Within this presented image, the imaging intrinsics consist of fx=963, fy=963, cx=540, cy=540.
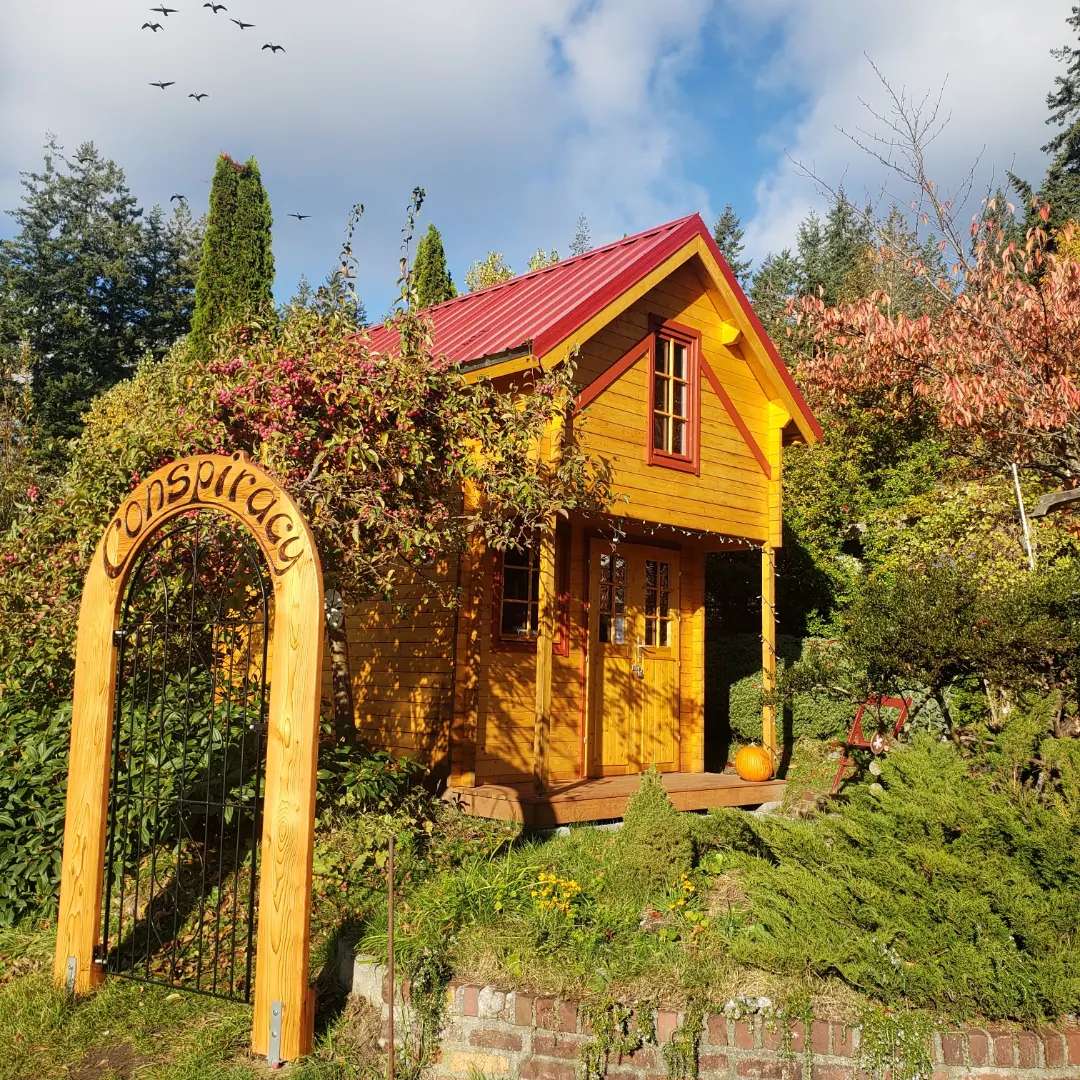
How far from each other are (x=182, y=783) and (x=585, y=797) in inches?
159

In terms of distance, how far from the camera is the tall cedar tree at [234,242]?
17953 millimetres

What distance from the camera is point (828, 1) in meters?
7.86

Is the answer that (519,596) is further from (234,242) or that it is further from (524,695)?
(234,242)

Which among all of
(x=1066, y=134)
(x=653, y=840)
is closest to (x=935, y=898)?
(x=653, y=840)

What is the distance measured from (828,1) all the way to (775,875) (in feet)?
22.7

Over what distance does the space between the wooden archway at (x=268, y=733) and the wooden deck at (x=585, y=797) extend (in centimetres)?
312

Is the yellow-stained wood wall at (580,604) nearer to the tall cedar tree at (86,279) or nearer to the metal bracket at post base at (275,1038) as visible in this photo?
the metal bracket at post base at (275,1038)

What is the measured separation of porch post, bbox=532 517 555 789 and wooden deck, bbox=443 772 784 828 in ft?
1.01

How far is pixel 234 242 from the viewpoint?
59.9 feet

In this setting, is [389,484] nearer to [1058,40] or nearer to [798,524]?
[798,524]

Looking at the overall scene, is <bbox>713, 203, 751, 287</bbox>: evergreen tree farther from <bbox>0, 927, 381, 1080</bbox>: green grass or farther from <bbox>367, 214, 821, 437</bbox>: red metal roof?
<bbox>0, 927, 381, 1080</bbox>: green grass

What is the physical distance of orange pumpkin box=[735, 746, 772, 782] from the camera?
409 inches

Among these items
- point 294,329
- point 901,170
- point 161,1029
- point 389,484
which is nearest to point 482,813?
point 389,484

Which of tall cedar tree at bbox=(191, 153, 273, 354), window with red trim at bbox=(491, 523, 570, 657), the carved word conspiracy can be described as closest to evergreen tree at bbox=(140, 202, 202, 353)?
tall cedar tree at bbox=(191, 153, 273, 354)
